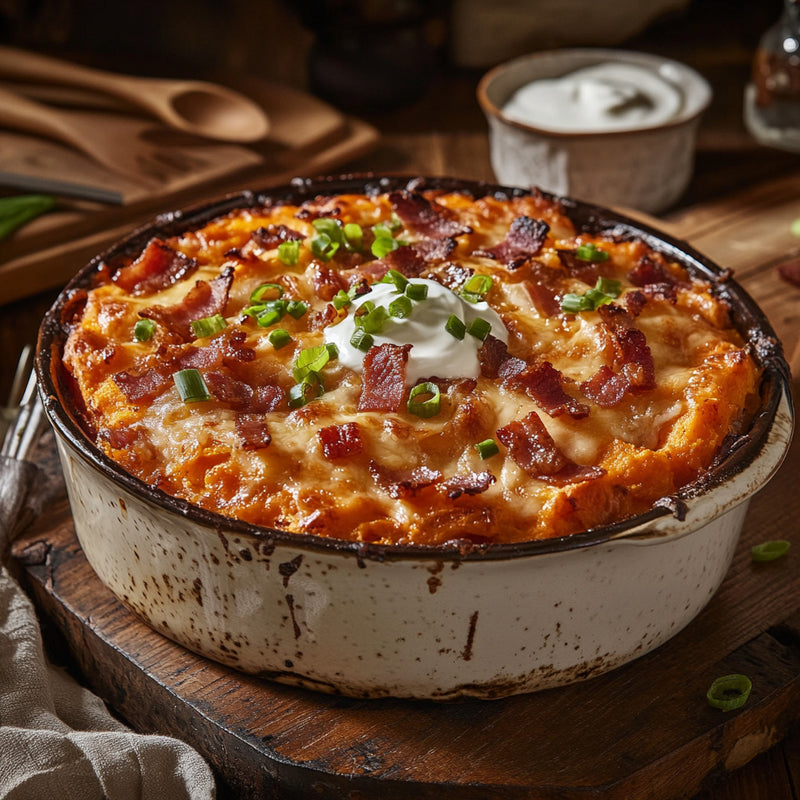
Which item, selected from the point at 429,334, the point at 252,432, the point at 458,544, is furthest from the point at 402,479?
the point at 429,334

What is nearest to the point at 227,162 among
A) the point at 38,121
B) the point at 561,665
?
the point at 38,121

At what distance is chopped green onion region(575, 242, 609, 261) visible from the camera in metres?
3.29

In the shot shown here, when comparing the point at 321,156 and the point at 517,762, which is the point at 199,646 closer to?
the point at 517,762

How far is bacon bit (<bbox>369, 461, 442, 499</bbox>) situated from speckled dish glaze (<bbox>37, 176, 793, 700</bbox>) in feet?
0.62

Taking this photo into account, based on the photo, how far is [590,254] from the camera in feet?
10.8

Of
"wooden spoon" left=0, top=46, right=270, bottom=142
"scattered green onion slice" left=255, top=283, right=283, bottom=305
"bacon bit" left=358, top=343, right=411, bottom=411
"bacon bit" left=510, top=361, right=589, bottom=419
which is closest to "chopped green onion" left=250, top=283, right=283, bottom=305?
"scattered green onion slice" left=255, top=283, right=283, bottom=305

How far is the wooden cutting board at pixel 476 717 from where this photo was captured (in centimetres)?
254

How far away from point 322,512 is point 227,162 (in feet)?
9.93

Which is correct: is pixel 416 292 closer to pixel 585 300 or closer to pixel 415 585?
pixel 585 300

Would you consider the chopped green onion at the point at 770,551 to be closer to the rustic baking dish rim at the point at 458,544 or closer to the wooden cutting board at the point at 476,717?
the wooden cutting board at the point at 476,717

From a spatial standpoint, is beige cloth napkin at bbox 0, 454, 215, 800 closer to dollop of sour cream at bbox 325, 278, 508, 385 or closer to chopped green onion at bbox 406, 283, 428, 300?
dollop of sour cream at bbox 325, 278, 508, 385

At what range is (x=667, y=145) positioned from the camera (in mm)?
4785

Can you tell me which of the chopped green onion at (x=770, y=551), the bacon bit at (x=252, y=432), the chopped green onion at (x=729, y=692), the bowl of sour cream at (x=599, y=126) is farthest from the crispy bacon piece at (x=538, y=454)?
the bowl of sour cream at (x=599, y=126)

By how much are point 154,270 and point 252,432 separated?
2.78 feet
